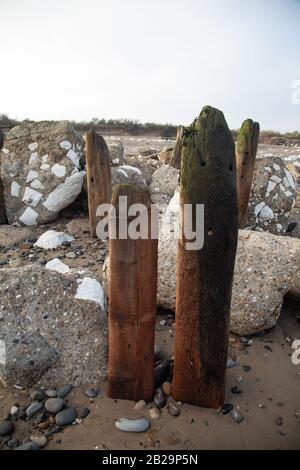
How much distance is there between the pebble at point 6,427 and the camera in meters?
2.87

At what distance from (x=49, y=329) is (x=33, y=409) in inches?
26.6

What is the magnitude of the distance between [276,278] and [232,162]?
202cm

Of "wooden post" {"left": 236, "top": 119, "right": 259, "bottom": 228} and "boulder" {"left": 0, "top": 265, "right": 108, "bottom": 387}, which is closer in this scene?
"boulder" {"left": 0, "top": 265, "right": 108, "bottom": 387}

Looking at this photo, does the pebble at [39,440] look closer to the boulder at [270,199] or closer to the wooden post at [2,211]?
the boulder at [270,199]

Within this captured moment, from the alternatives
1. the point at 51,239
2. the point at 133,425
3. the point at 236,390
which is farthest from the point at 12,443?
the point at 51,239

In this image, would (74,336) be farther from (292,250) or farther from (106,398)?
(292,250)

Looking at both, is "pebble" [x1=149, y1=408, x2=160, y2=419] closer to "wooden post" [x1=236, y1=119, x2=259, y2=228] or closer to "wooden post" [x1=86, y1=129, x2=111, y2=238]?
"wooden post" [x1=236, y1=119, x2=259, y2=228]

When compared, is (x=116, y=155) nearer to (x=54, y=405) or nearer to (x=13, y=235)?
(x=13, y=235)

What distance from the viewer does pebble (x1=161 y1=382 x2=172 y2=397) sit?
126 inches

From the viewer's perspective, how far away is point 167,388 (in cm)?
321

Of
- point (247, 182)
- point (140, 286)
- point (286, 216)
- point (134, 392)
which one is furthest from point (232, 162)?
point (286, 216)

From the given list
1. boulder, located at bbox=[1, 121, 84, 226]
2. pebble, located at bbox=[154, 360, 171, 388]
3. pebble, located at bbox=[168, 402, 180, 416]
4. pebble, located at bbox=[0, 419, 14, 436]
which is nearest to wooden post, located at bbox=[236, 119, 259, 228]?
boulder, located at bbox=[1, 121, 84, 226]

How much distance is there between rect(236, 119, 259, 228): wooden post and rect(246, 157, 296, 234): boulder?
619mm

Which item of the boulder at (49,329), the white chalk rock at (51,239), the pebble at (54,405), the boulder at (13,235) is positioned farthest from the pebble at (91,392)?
the boulder at (13,235)
